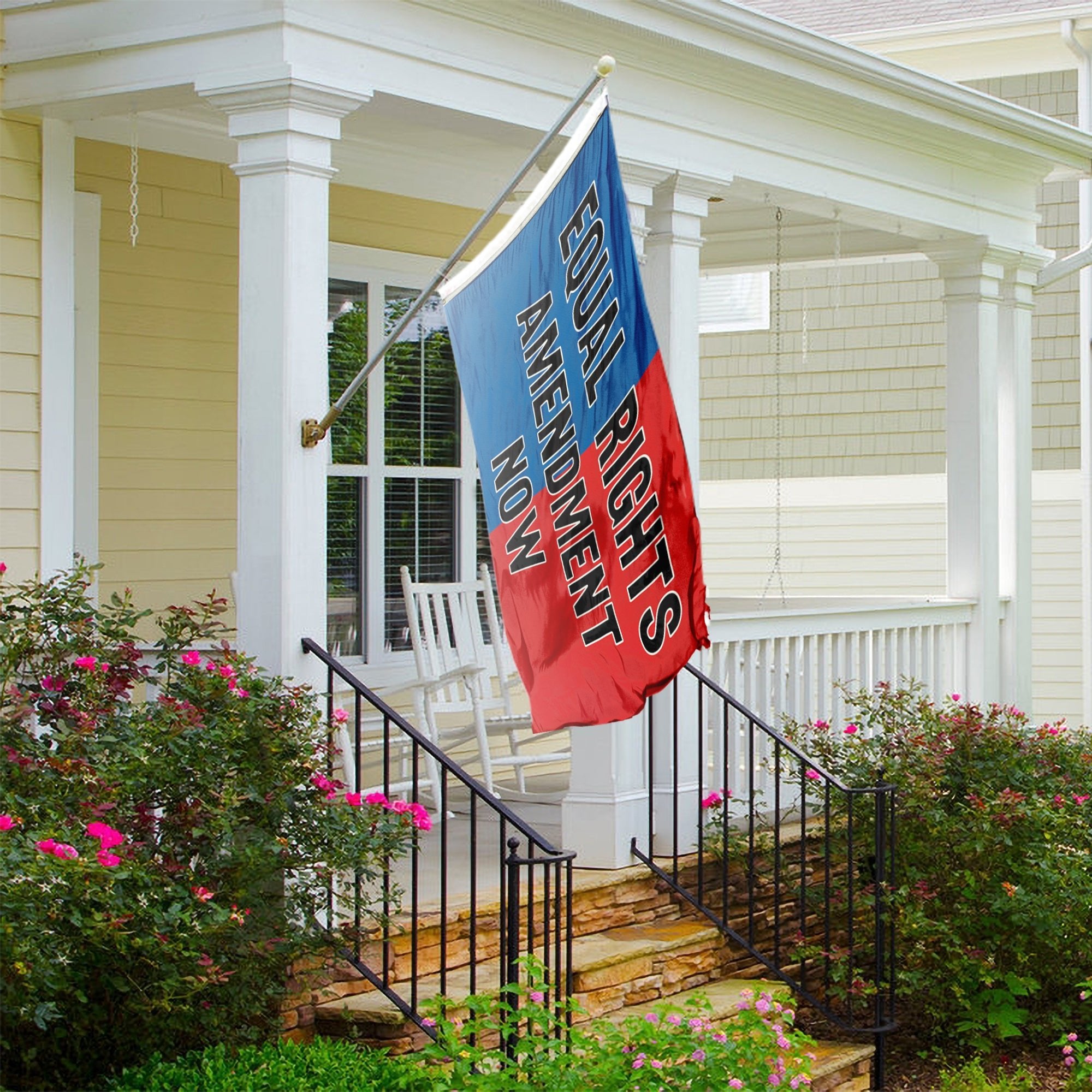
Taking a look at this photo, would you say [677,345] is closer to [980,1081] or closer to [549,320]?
[549,320]

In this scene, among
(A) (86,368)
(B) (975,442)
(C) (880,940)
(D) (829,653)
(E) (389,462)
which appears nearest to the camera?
(C) (880,940)

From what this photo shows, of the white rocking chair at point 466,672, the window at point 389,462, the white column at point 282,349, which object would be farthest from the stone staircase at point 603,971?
the window at point 389,462

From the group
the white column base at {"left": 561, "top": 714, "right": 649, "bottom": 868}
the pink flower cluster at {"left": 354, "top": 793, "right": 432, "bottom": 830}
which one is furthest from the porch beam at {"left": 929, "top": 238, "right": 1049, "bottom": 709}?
the pink flower cluster at {"left": 354, "top": 793, "right": 432, "bottom": 830}

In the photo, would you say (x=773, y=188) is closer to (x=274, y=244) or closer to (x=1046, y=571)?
(x=274, y=244)

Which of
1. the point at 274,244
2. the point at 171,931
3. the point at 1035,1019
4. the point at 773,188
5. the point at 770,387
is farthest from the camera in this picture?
the point at 770,387

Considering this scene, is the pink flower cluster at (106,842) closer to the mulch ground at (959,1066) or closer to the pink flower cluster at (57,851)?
the pink flower cluster at (57,851)

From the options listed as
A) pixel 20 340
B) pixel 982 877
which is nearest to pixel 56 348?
pixel 20 340

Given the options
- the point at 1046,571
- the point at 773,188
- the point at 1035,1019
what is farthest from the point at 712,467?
the point at 1035,1019

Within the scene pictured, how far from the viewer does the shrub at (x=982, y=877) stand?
636cm

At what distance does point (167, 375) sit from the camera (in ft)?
23.5

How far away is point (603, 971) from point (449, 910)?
55cm

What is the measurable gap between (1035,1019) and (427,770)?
2.52 metres

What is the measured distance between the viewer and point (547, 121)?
622 cm

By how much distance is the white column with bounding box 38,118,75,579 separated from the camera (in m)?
5.90
